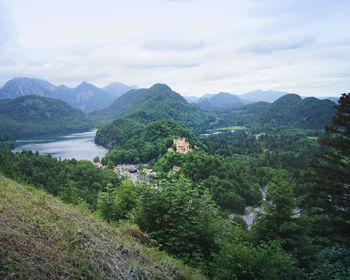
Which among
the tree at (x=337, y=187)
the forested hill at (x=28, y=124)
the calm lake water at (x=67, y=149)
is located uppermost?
the forested hill at (x=28, y=124)

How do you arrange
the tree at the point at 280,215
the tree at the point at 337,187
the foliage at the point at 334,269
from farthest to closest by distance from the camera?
the tree at the point at 337,187, the tree at the point at 280,215, the foliage at the point at 334,269

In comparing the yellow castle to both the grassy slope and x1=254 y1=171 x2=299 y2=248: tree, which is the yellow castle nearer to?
x1=254 y1=171 x2=299 y2=248: tree

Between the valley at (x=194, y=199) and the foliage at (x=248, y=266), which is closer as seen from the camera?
the foliage at (x=248, y=266)

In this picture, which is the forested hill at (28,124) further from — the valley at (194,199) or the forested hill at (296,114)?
the forested hill at (296,114)

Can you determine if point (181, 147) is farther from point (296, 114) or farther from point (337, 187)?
point (296, 114)

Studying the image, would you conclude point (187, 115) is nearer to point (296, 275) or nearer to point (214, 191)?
point (214, 191)

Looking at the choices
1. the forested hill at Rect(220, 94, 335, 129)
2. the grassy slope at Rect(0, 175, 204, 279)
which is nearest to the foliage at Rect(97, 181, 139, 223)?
the grassy slope at Rect(0, 175, 204, 279)

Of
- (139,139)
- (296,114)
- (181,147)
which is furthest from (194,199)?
(296,114)

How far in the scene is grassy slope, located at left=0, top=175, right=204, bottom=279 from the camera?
2.80 meters

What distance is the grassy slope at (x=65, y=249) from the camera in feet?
9.20

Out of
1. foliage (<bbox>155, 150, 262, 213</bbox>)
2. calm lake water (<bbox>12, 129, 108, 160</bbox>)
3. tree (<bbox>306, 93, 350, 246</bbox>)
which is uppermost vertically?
tree (<bbox>306, 93, 350, 246</bbox>)

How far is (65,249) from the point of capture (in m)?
3.27

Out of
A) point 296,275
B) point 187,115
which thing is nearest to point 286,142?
point 296,275

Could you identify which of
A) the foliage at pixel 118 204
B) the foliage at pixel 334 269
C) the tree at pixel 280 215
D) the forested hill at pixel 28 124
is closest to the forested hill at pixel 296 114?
the tree at pixel 280 215
